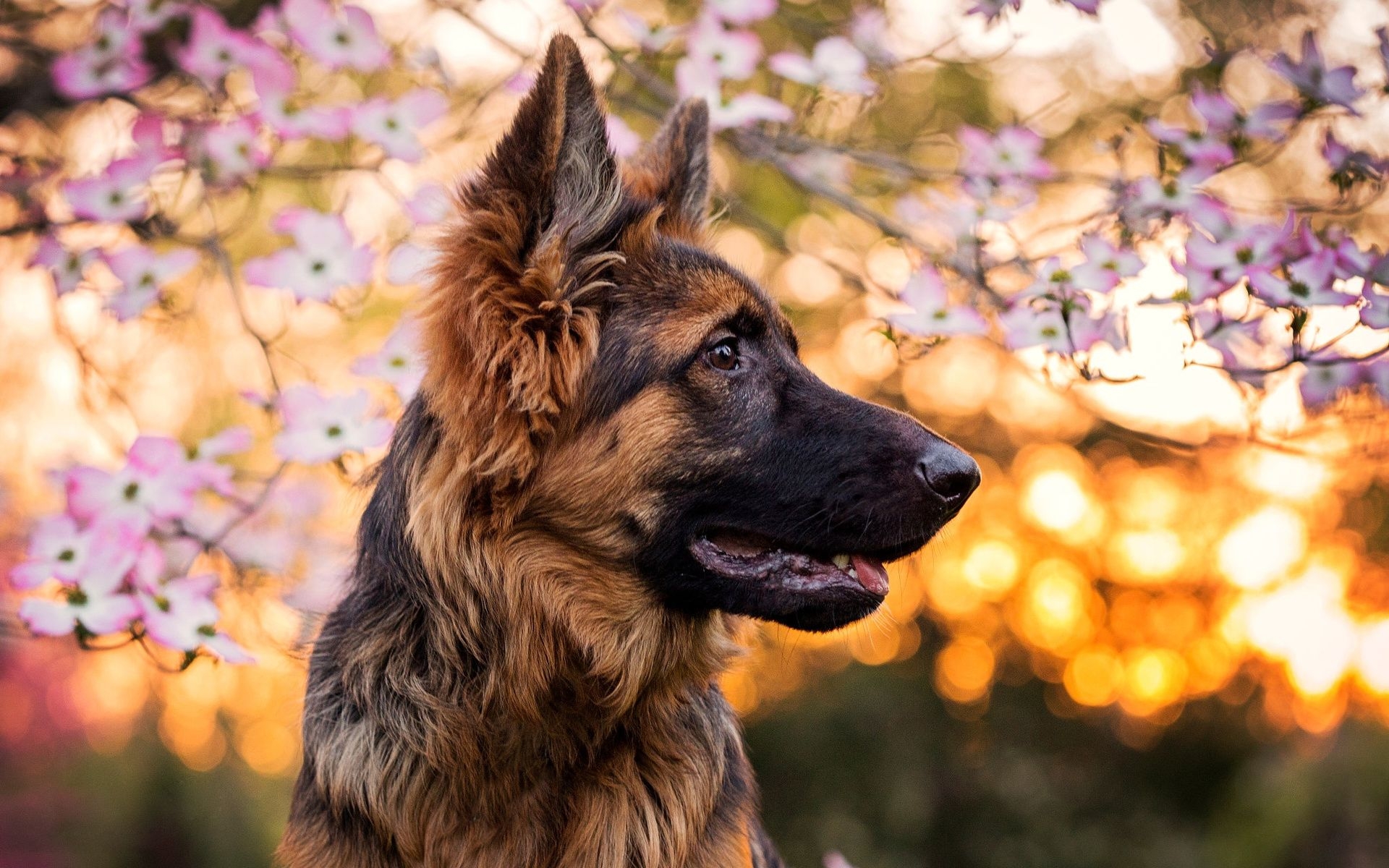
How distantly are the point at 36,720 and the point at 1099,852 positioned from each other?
10.5 m

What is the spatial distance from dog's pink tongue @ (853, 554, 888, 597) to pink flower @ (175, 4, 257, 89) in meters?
3.03

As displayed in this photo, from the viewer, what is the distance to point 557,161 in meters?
3.04

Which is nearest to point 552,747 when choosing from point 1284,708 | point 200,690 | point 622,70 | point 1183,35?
point 622,70

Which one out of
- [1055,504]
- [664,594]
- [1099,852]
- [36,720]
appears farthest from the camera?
[1055,504]

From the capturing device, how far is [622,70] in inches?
186

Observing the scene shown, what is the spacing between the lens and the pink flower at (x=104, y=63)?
14.4ft

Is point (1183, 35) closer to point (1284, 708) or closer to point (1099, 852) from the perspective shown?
point (1099, 852)

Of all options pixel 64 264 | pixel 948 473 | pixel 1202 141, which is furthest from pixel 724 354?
pixel 64 264

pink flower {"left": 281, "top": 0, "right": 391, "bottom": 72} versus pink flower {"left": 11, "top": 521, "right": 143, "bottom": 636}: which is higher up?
pink flower {"left": 281, "top": 0, "right": 391, "bottom": 72}

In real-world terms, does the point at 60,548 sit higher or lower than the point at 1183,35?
lower

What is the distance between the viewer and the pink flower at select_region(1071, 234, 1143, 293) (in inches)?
139

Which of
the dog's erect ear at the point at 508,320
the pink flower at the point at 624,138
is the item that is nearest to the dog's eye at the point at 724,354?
the dog's erect ear at the point at 508,320

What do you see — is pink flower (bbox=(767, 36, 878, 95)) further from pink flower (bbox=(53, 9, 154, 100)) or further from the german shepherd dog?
pink flower (bbox=(53, 9, 154, 100))

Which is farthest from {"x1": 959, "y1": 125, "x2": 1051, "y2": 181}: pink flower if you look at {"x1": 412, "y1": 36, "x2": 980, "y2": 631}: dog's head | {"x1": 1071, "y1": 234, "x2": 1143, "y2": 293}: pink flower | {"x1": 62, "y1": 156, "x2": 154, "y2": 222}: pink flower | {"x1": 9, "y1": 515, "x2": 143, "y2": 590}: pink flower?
{"x1": 9, "y1": 515, "x2": 143, "y2": 590}: pink flower
